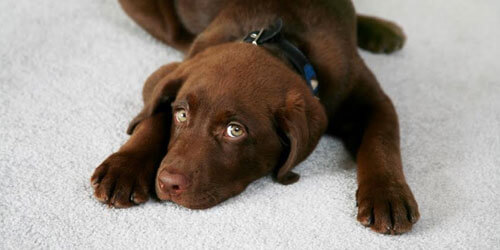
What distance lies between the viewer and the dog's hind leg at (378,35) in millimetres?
3643

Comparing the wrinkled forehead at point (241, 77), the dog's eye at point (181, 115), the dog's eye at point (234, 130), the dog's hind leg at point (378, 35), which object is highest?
the wrinkled forehead at point (241, 77)

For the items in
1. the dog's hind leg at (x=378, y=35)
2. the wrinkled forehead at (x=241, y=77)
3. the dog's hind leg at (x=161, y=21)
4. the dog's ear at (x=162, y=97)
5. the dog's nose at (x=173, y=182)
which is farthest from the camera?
the dog's hind leg at (x=378, y=35)

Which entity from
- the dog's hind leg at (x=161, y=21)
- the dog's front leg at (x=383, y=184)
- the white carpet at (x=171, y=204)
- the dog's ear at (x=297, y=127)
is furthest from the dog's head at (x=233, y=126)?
the dog's hind leg at (x=161, y=21)

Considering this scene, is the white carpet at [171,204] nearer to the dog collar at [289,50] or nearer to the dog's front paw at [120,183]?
the dog's front paw at [120,183]

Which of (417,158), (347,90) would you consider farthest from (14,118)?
(417,158)

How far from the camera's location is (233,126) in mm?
2154

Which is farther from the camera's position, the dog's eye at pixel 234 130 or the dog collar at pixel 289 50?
the dog collar at pixel 289 50

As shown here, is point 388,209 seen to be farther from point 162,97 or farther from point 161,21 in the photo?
point 161,21

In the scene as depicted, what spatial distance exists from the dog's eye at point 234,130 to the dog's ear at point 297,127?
6.3 inches

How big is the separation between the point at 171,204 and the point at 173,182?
0.19 metres

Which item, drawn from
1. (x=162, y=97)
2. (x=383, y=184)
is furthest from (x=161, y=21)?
(x=383, y=184)

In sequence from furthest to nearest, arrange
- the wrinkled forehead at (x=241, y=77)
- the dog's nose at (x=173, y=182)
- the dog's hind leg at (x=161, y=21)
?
the dog's hind leg at (x=161, y=21)
the wrinkled forehead at (x=241, y=77)
the dog's nose at (x=173, y=182)

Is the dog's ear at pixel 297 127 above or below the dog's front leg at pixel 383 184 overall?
above

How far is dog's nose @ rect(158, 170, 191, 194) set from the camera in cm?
206
